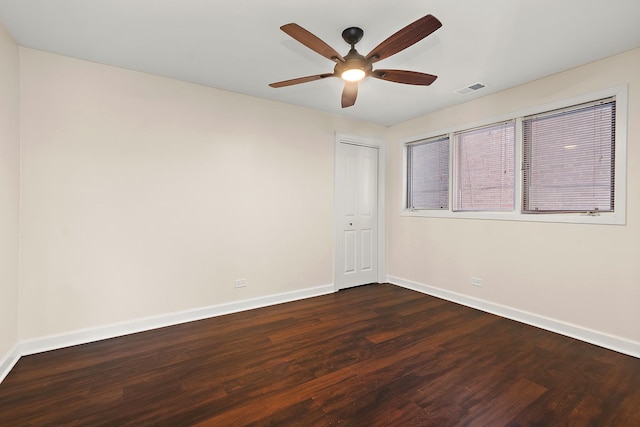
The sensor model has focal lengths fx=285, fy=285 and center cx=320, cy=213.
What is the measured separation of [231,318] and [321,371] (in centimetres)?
144

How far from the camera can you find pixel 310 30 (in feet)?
7.22

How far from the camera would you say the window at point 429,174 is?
4.07m

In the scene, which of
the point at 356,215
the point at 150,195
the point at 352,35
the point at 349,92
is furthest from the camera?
the point at 356,215

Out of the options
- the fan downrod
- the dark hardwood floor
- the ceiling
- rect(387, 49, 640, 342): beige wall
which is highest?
the ceiling

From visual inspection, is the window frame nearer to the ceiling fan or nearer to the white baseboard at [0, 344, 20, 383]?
the ceiling fan

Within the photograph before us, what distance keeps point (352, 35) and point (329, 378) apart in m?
2.56

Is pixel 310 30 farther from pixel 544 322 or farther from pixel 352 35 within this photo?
pixel 544 322

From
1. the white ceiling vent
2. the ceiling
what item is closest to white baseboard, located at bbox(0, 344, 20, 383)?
the ceiling

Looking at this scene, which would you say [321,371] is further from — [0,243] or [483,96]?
[483,96]

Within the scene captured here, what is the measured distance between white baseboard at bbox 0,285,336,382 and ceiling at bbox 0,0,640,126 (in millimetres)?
2501

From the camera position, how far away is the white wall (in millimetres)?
2488

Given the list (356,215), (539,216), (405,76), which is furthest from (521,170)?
(356,215)

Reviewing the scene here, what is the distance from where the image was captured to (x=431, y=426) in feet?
5.36

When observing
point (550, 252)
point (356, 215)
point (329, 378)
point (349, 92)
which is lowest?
point (329, 378)
